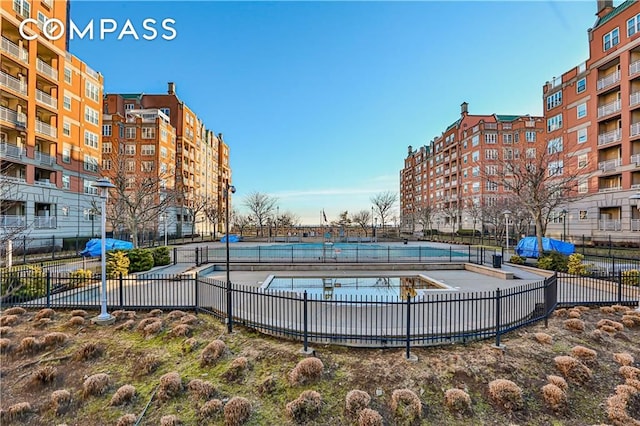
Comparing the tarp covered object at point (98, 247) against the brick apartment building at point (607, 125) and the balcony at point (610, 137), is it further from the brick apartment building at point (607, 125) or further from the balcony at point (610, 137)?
the balcony at point (610, 137)

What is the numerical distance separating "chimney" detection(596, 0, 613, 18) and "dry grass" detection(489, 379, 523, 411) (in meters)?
44.2

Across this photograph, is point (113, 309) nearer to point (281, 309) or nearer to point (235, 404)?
point (281, 309)

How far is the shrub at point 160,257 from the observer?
1922 centimetres

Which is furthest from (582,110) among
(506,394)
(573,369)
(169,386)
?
(169,386)

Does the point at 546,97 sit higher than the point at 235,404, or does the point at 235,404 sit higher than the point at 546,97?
the point at 546,97

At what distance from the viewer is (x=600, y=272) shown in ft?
45.5

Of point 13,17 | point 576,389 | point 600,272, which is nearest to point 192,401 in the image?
point 576,389

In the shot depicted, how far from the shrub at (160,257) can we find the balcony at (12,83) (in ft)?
→ 67.8

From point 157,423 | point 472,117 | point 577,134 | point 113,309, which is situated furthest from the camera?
point 472,117

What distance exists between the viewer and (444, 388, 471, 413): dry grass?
5.64m

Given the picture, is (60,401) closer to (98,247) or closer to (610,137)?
(98,247)

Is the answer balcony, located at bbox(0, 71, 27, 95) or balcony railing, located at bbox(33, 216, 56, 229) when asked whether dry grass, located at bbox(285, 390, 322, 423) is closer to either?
balcony railing, located at bbox(33, 216, 56, 229)

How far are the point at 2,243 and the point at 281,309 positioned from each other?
829 cm

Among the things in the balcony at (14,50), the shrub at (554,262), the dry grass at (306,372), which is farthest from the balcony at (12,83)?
the shrub at (554,262)
